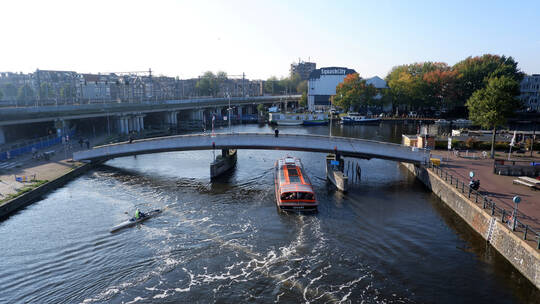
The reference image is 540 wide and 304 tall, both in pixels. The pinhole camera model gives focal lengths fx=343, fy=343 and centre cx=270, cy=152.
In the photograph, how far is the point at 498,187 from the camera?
3412cm

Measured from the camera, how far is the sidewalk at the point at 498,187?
27.1 m

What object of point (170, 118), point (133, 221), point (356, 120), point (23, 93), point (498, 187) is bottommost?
point (133, 221)

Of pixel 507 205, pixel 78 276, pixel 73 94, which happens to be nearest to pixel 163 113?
pixel 73 94

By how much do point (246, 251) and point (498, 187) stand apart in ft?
85.2

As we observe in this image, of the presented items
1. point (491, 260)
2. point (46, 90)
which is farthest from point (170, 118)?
point (491, 260)

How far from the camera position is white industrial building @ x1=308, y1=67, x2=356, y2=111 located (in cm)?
15800

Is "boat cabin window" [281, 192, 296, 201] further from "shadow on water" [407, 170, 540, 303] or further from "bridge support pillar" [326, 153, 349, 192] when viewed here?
"shadow on water" [407, 170, 540, 303]

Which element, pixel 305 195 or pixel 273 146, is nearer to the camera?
pixel 305 195

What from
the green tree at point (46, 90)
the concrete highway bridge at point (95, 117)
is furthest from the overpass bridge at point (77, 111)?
the green tree at point (46, 90)

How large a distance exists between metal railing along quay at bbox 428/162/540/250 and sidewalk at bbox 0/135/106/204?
151 ft

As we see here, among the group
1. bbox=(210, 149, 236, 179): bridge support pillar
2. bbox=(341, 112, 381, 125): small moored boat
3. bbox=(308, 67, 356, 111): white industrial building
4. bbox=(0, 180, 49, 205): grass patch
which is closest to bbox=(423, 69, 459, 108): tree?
bbox=(341, 112, 381, 125): small moored boat

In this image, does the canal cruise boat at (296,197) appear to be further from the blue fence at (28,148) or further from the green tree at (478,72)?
the green tree at (478,72)

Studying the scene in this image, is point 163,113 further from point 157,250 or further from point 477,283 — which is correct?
point 477,283

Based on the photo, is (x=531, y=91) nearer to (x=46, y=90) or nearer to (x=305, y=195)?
(x=305, y=195)
